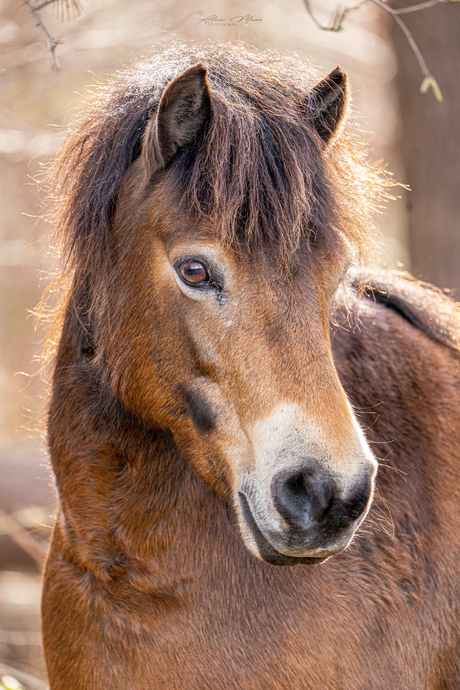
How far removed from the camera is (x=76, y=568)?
205 cm

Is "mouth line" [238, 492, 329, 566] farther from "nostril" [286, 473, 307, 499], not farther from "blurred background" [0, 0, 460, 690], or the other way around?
"blurred background" [0, 0, 460, 690]

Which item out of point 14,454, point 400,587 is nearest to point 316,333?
point 400,587

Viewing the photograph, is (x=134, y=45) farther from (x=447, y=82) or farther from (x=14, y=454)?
(x=14, y=454)

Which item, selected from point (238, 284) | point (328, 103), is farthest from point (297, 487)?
point (328, 103)

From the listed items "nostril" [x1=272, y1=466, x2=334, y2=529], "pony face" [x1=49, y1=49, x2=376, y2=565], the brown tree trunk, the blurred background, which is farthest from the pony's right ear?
the brown tree trunk

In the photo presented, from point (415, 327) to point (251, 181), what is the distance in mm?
1158

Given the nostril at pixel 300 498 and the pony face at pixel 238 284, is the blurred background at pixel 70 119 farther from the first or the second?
the nostril at pixel 300 498

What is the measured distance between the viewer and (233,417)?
162 cm

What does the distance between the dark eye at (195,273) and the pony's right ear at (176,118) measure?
0.33m

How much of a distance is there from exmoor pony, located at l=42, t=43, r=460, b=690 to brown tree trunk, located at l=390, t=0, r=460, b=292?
2.71 meters

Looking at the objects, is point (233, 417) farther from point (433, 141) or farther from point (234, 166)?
point (433, 141)

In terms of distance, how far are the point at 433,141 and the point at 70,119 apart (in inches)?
110

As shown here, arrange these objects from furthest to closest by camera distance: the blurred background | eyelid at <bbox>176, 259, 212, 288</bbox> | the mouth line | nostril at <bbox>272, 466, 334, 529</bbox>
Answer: the blurred background → eyelid at <bbox>176, 259, 212, 288</bbox> → the mouth line → nostril at <bbox>272, 466, 334, 529</bbox>

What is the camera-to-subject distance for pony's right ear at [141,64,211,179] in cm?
161
